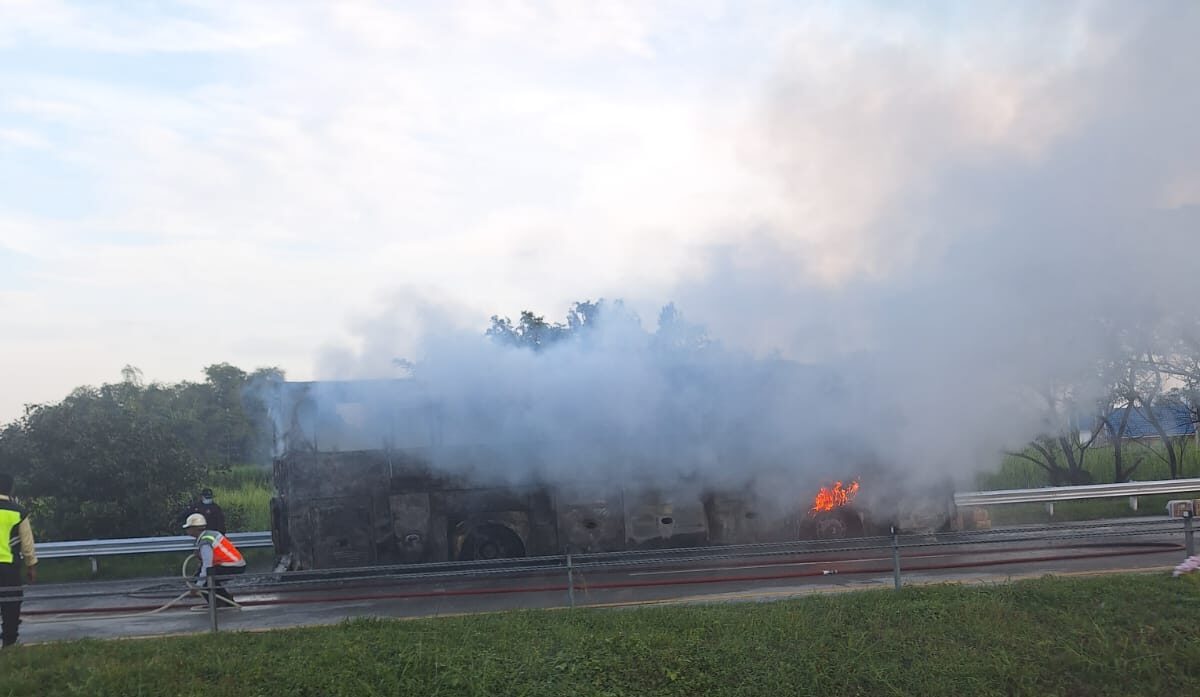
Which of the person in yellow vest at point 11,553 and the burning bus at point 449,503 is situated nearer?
the person in yellow vest at point 11,553

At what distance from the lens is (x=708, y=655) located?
8094 millimetres

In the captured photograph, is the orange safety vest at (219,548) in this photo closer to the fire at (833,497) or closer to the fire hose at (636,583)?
the fire hose at (636,583)

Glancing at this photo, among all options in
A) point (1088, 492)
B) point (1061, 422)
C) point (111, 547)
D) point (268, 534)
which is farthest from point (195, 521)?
point (1088, 492)

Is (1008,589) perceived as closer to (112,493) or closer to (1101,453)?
(112,493)

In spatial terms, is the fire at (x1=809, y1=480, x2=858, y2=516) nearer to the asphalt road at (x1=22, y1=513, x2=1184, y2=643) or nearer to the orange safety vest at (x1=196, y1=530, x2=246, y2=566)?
the asphalt road at (x1=22, y1=513, x2=1184, y2=643)

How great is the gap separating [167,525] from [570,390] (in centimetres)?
1086

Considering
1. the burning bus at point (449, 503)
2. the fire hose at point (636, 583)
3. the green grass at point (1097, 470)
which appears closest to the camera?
the fire hose at point (636, 583)

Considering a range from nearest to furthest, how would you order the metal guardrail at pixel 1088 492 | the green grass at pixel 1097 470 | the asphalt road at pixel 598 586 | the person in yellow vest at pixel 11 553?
1. the person in yellow vest at pixel 11 553
2. the asphalt road at pixel 598 586
3. the metal guardrail at pixel 1088 492
4. the green grass at pixel 1097 470

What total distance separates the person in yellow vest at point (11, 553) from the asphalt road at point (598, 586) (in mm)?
341

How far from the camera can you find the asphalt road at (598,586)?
1215cm

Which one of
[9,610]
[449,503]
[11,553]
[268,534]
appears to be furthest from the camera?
[268,534]

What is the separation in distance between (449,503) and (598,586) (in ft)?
10.1

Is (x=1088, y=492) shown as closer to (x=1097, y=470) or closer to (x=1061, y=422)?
(x=1061, y=422)

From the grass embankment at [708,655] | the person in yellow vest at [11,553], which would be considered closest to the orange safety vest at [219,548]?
the person in yellow vest at [11,553]
